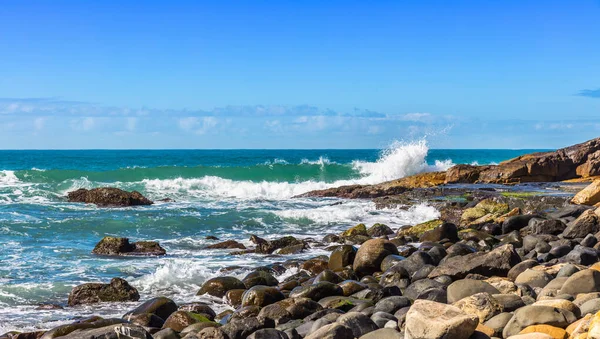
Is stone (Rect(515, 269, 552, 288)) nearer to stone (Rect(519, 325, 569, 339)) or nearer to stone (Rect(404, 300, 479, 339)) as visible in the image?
stone (Rect(519, 325, 569, 339))

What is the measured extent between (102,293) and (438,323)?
6.03 metres

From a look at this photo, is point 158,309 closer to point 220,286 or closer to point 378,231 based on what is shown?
point 220,286

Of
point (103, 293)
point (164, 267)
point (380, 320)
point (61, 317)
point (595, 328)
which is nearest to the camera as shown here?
point (595, 328)

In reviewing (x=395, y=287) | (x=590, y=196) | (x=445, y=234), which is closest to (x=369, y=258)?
(x=395, y=287)

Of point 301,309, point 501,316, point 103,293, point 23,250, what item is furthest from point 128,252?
point 501,316

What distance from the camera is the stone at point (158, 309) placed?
27.5 feet

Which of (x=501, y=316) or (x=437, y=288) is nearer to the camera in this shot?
(x=501, y=316)

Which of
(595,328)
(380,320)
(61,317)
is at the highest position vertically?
(595,328)

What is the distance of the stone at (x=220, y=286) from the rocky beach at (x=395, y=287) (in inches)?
0.7

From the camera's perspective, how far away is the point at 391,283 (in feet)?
30.6

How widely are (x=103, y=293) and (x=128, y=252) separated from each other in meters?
4.24

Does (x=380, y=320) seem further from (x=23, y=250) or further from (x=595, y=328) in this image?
(x=23, y=250)

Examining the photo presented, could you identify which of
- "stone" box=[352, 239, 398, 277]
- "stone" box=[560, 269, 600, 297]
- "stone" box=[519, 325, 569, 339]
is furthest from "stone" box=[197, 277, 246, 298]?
"stone" box=[519, 325, 569, 339]

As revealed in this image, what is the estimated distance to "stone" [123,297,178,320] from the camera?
8375 mm
